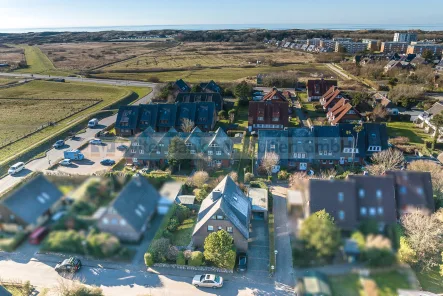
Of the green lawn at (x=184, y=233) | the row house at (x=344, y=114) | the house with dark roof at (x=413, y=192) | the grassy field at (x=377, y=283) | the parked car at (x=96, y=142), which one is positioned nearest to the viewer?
the grassy field at (x=377, y=283)

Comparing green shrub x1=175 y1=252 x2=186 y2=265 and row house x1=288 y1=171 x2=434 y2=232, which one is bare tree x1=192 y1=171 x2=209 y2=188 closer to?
green shrub x1=175 y1=252 x2=186 y2=265

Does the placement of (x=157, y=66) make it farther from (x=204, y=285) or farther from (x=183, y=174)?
(x=204, y=285)

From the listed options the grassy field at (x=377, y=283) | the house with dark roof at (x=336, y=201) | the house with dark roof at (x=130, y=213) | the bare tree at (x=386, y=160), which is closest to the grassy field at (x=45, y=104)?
the house with dark roof at (x=130, y=213)

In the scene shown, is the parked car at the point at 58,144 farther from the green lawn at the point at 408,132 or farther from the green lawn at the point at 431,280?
the green lawn at the point at 408,132

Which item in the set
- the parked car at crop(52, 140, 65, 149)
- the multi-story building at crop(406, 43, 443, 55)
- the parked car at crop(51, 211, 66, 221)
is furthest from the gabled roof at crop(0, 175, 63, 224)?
the multi-story building at crop(406, 43, 443, 55)

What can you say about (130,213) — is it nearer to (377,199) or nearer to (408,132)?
(377,199)

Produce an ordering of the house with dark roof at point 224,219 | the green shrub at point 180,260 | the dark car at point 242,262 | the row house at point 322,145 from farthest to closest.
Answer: the row house at point 322,145 < the house with dark roof at point 224,219 < the green shrub at point 180,260 < the dark car at point 242,262
